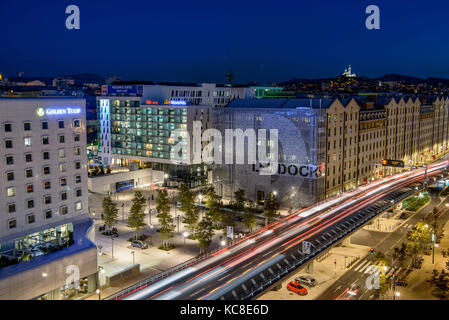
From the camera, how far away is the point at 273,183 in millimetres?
82250

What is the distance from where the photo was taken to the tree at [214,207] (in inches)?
2726

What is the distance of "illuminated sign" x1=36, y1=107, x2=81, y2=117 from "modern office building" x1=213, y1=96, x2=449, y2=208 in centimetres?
4191

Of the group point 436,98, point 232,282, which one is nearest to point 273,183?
point 232,282

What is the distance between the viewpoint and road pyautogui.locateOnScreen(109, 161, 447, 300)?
110 ft

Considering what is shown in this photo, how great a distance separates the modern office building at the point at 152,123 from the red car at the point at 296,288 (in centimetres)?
5734

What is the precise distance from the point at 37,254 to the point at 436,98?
488 ft

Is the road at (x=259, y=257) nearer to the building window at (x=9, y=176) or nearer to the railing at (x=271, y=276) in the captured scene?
the railing at (x=271, y=276)

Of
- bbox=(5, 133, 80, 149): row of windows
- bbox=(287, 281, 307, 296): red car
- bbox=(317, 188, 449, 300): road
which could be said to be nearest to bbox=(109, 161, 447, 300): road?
bbox=(287, 281, 307, 296): red car

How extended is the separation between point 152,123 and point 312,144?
151 ft

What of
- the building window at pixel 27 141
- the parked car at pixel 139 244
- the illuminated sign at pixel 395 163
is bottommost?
the parked car at pixel 139 244

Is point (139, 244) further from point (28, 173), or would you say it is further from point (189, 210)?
point (28, 173)

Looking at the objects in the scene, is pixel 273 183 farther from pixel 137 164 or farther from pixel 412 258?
pixel 137 164

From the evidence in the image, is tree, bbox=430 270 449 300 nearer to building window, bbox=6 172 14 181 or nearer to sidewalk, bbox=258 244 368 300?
sidewalk, bbox=258 244 368 300

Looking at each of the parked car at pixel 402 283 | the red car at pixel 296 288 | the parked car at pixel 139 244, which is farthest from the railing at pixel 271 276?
the parked car at pixel 139 244
